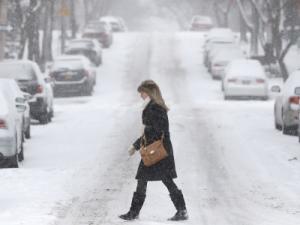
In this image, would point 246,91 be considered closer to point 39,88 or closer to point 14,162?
point 39,88

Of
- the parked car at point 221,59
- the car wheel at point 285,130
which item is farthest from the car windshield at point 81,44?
the car wheel at point 285,130

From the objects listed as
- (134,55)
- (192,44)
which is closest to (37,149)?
(134,55)

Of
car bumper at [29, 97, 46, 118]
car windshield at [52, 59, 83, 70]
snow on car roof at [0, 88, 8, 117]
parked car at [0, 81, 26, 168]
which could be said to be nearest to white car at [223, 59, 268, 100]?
car windshield at [52, 59, 83, 70]

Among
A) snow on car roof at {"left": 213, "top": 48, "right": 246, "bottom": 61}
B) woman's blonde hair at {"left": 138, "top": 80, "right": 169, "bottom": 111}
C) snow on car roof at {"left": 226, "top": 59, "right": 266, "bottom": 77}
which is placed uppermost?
woman's blonde hair at {"left": 138, "top": 80, "right": 169, "bottom": 111}

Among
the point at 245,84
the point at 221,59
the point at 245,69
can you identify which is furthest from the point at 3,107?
the point at 221,59

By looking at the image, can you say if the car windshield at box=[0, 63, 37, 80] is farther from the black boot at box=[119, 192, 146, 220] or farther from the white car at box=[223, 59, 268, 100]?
the black boot at box=[119, 192, 146, 220]

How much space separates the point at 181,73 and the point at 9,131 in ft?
109

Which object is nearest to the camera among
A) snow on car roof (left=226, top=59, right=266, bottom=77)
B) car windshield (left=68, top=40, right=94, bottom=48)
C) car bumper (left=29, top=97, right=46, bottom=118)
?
car bumper (left=29, top=97, right=46, bottom=118)

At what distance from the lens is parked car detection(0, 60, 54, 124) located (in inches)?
1055

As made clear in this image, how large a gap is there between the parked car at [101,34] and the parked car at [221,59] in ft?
51.2

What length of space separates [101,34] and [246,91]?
90.0ft

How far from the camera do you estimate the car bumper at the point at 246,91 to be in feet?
119

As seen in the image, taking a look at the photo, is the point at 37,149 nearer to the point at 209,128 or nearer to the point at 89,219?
the point at 209,128

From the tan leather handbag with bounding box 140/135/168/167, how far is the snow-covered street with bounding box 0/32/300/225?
0.68 m
